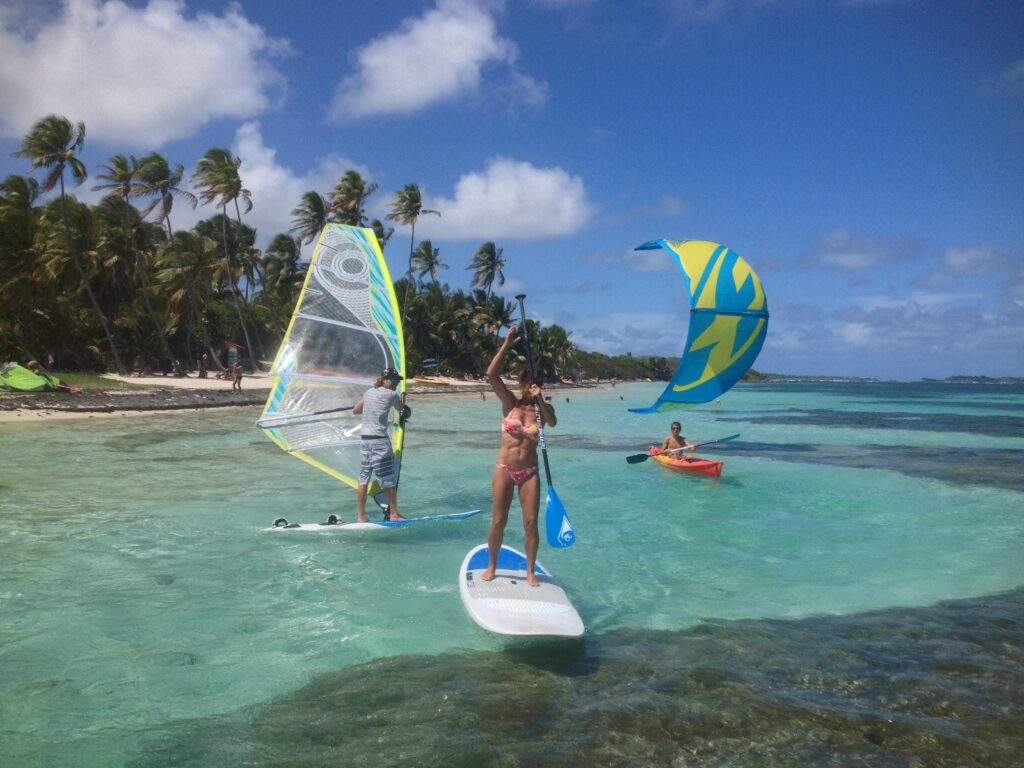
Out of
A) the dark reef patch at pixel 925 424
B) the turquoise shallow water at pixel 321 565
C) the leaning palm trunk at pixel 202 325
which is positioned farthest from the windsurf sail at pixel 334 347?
the leaning palm trunk at pixel 202 325

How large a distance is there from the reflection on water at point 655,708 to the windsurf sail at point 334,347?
464cm

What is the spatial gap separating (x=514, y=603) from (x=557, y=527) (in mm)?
718

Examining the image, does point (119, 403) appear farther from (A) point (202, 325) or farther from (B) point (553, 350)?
(B) point (553, 350)

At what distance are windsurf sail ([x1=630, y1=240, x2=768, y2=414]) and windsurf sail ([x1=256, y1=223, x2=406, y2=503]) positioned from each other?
3814 millimetres

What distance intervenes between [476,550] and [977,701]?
349 cm

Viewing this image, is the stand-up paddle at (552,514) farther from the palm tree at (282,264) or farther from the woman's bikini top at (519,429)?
the palm tree at (282,264)

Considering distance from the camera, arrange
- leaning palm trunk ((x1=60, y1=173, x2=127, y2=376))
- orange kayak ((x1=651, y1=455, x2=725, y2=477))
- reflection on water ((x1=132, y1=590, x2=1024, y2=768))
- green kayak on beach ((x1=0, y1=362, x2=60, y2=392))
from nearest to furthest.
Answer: reflection on water ((x1=132, y1=590, x2=1024, y2=768))
orange kayak ((x1=651, y1=455, x2=725, y2=477))
green kayak on beach ((x1=0, y1=362, x2=60, y2=392))
leaning palm trunk ((x1=60, y1=173, x2=127, y2=376))

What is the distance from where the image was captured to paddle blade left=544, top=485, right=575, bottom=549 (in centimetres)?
548

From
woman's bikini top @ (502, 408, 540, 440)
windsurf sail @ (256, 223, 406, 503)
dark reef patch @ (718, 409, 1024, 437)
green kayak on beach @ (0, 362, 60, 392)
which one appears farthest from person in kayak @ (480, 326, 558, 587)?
dark reef patch @ (718, 409, 1024, 437)

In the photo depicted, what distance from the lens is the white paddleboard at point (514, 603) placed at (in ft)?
15.7

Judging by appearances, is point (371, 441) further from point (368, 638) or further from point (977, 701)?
point (977, 701)

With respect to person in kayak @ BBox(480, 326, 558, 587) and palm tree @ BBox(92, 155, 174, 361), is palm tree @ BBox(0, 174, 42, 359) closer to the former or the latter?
palm tree @ BBox(92, 155, 174, 361)

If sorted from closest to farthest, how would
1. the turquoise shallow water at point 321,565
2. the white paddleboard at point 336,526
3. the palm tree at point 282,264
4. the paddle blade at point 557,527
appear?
the turquoise shallow water at point 321,565, the paddle blade at point 557,527, the white paddleboard at point 336,526, the palm tree at point 282,264

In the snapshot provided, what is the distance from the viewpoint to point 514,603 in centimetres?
511
